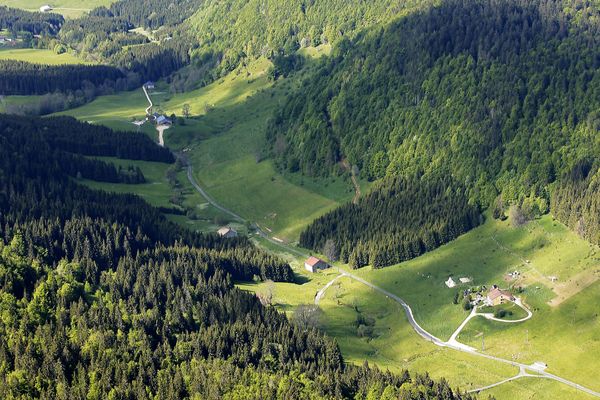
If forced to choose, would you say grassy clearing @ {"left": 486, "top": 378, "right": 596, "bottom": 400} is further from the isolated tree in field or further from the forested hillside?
the isolated tree in field

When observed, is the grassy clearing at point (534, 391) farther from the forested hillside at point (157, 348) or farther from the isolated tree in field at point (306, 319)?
the isolated tree in field at point (306, 319)

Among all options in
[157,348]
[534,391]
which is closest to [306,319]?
[157,348]

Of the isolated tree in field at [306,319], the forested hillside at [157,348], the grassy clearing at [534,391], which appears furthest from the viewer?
the isolated tree in field at [306,319]

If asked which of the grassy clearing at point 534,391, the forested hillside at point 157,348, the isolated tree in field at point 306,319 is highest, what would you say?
the forested hillside at point 157,348

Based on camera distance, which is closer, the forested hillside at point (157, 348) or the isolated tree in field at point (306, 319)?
the forested hillside at point (157, 348)

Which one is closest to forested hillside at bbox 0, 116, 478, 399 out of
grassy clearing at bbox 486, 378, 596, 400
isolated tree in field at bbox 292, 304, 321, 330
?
isolated tree in field at bbox 292, 304, 321, 330

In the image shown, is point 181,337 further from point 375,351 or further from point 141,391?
point 375,351

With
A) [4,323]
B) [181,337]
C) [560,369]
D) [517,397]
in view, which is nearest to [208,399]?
[181,337]

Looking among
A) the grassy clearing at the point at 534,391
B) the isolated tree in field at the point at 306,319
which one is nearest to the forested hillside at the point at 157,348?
the isolated tree in field at the point at 306,319

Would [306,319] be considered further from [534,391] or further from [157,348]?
[534,391]

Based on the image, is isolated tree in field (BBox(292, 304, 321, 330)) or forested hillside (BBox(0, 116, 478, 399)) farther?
isolated tree in field (BBox(292, 304, 321, 330))

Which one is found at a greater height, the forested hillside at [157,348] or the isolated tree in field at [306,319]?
the forested hillside at [157,348]
